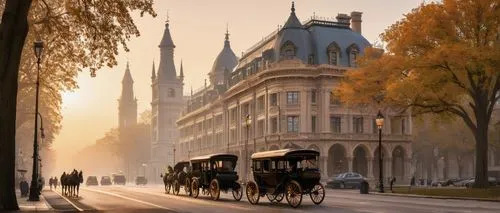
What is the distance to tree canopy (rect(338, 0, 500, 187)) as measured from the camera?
1597 inches

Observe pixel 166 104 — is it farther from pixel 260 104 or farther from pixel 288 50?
pixel 288 50

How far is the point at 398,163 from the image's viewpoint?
289 feet

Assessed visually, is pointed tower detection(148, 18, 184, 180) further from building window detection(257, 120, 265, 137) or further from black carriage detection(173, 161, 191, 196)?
black carriage detection(173, 161, 191, 196)

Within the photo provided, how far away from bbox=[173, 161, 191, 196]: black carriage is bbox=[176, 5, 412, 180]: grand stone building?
35.8 metres

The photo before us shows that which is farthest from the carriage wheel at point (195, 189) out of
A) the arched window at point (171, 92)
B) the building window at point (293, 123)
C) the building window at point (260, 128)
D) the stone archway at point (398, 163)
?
the arched window at point (171, 92)

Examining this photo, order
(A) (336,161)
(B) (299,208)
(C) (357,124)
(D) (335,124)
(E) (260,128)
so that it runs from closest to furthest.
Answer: (B) (299,208) → (D) (335,124) → (C) (357,124) → (A) (336,161) → (E) (260,128)

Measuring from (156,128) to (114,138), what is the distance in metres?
18.0

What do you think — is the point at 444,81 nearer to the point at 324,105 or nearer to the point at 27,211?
the point at 27,211

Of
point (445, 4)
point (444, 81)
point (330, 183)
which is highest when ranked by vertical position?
point (445, 4)

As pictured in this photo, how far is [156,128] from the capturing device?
165500 millimetres

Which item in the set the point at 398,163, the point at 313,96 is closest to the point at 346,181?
the point at 313,96

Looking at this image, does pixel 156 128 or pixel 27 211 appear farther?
pixel 156 128

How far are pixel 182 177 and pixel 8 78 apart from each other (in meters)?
17.4

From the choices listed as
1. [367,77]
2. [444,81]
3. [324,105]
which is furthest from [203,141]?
[444,81]
